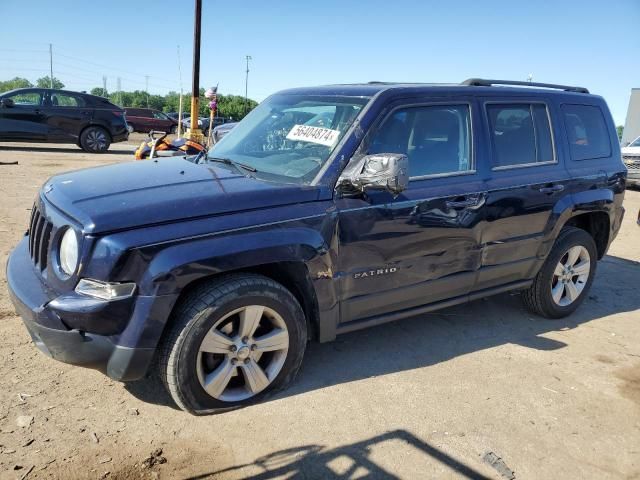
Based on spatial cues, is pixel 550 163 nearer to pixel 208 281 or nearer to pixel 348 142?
pixel 348 142

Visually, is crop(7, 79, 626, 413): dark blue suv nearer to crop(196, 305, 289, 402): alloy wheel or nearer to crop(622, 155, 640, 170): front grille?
crop(196, 305, 289, 402): alloy wheel

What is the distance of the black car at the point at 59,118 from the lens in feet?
45.4

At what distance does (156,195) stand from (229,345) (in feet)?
2.99

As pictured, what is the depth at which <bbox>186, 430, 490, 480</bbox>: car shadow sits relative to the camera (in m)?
2.53

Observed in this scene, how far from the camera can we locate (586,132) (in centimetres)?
462

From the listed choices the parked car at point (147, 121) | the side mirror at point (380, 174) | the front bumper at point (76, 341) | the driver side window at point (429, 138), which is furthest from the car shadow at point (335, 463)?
the parked car at point (147, 121)

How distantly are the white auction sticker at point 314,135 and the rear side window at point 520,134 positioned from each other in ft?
4.27

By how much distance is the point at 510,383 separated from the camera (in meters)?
3.53

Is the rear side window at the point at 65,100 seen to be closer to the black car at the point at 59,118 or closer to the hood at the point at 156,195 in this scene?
the black car at the point at 59,118

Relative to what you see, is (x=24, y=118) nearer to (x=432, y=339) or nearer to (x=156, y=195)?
(x=156, y=195)

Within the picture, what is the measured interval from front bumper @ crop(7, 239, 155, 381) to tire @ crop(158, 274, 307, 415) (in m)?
0.18

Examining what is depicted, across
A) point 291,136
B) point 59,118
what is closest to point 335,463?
point 291,136

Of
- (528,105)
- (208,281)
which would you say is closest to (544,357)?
(528,105)

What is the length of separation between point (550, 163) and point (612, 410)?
6.40ft
